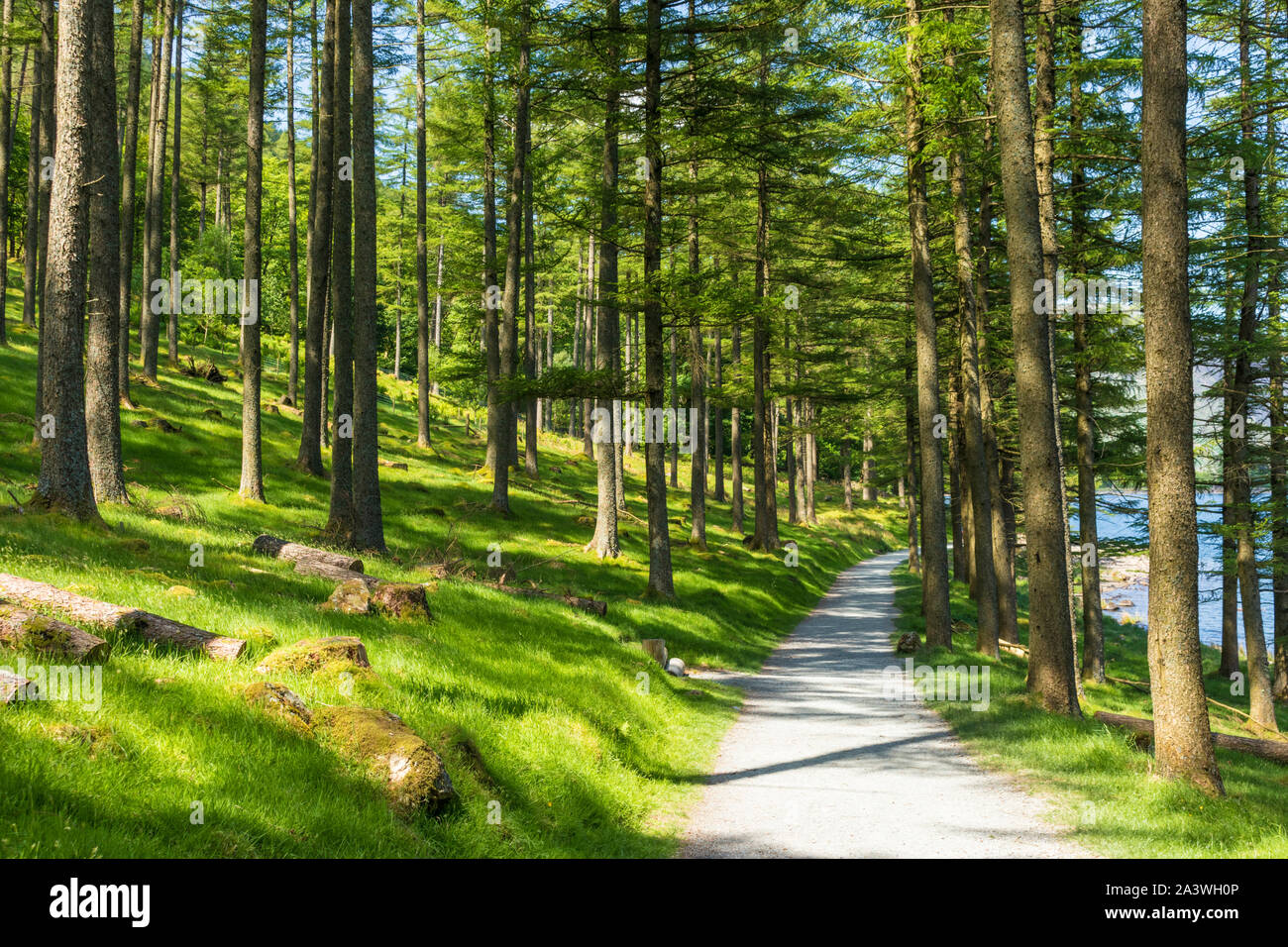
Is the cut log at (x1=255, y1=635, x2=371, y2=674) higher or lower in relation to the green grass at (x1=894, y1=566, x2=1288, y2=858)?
higher

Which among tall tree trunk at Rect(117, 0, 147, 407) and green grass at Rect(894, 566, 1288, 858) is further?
tall tree trunk at Rect(117, 0, 147, 407)

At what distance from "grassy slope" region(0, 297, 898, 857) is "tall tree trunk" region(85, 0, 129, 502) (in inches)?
40.5

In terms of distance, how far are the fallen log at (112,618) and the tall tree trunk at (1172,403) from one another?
874 cm

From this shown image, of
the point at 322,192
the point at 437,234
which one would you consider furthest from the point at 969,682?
the point at 437,234

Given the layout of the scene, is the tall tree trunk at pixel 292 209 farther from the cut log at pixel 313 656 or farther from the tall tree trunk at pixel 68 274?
the cut log at pixel 313 656

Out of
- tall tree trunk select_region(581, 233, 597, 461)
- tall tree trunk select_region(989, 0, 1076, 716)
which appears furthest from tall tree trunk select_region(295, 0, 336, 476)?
tall tree trunk select_region(989, 0, 1076, 716)

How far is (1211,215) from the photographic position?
1908 centimetres

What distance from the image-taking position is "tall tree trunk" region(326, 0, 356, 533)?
15.9m

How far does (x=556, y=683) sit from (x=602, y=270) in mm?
12595

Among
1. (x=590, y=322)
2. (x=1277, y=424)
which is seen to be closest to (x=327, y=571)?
(x=1277, y=424)

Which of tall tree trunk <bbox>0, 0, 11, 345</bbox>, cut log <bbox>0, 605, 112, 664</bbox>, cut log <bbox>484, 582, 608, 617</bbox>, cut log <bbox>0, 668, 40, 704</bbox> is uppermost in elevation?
tall tree trunk <bbox>0, 0, 11, 345</bbox>

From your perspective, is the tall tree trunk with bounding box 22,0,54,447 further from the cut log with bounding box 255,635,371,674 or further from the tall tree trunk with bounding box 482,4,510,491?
the cut log with bounding box 255,635,371,674

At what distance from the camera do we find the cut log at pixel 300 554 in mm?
11852

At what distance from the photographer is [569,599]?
15172mm
